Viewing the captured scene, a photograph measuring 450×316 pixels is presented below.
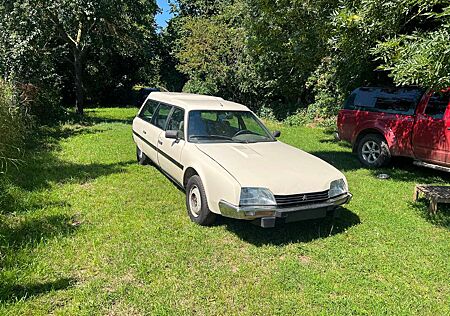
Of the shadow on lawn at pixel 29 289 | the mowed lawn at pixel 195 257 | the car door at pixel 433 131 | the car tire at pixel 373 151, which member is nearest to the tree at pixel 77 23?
the mowed lawn at pixel 195 257

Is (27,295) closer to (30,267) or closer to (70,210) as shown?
(30,267)

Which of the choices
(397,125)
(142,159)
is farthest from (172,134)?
(397,125)

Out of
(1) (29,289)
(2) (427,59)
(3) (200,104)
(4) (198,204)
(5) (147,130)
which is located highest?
(2) (427,59)

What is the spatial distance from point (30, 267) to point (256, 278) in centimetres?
228

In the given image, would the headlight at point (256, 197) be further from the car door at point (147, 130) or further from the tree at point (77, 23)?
the tree at point (77, 23)

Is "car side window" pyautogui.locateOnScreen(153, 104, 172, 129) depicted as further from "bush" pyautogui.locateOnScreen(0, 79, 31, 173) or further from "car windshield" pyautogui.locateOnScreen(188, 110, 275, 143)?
"bush" pyautogui.locateOnScreen(0, 79, 31, 173)

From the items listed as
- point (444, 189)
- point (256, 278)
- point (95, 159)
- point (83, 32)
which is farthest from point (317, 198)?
point (83, 32)

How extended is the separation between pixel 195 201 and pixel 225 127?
1417 mm

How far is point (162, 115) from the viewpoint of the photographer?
20.9ft

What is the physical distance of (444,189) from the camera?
5.54m

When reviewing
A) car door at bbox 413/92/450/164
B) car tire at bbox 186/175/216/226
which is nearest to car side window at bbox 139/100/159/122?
car tire at bbox 186/175/216/226

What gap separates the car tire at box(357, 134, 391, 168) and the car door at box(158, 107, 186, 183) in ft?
16.0

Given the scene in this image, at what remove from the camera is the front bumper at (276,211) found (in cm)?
389

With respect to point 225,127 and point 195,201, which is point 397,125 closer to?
point 225,127
